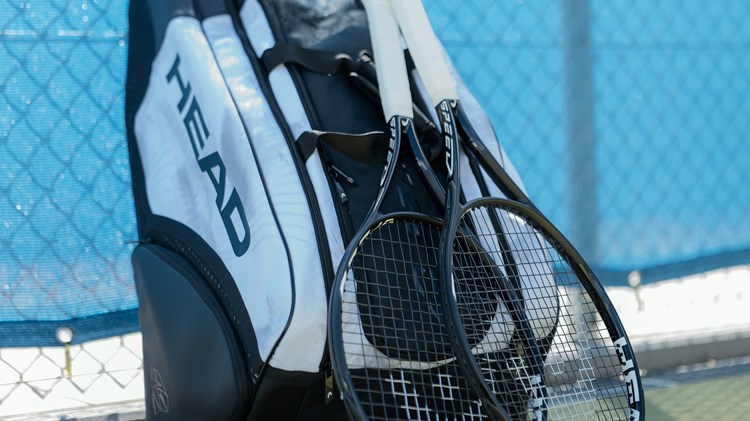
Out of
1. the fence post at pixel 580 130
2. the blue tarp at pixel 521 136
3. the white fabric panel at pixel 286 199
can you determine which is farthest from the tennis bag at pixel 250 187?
the fence post at pixel 580 130

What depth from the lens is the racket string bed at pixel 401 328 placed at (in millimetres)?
951

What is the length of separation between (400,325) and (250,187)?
265 millimetres

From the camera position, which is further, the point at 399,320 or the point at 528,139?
the point at 528,139

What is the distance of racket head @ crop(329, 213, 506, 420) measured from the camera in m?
0.95

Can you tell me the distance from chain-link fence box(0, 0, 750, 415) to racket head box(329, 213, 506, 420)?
66cm

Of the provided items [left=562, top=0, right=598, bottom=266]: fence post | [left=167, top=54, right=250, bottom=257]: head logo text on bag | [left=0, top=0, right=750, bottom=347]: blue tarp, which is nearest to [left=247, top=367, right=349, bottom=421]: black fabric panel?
[left=167, top=54, right=250, bottom=257]: head logo text on bag

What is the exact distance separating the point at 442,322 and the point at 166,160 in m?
0.50

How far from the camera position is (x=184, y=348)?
1053 millimetres

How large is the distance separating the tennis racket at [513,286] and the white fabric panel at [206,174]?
8.6 inches

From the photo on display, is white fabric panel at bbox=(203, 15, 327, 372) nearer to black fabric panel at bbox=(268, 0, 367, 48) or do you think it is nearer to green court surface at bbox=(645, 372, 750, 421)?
black fabric panel at bbox=(268, 0, 367, 48)

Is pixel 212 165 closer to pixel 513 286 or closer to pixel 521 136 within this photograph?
pixel 513 286

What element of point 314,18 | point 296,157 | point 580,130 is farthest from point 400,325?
point 580,130

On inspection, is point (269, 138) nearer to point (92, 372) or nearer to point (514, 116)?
point (92, 372)

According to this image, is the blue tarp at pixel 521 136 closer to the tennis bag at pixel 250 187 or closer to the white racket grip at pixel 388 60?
the tennis bag at pixel 250 187
